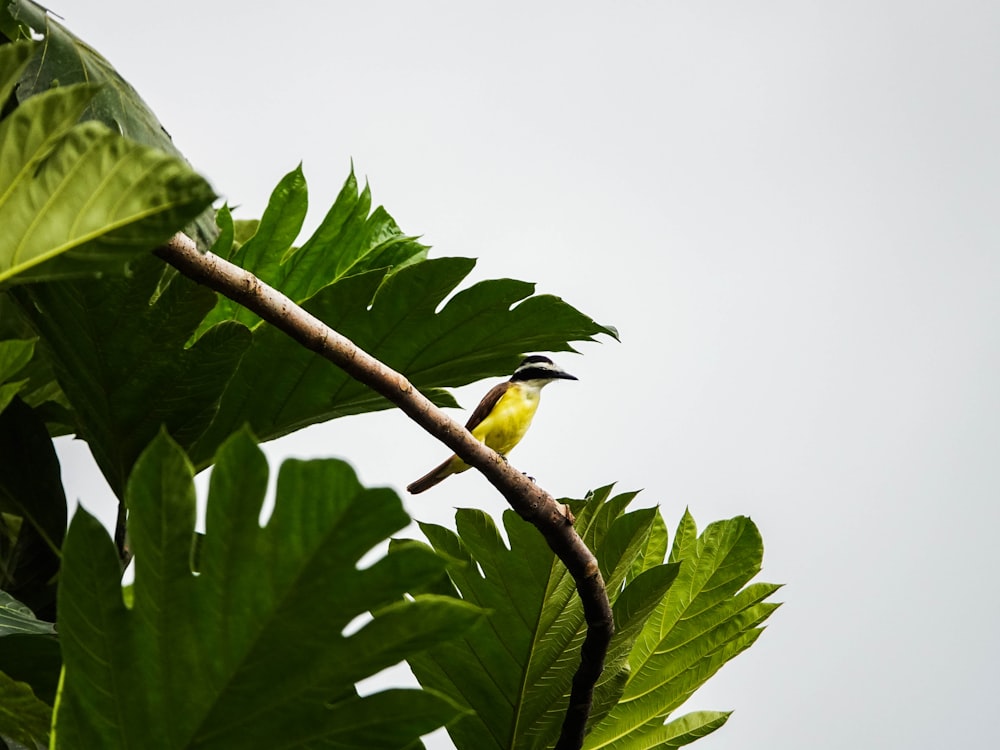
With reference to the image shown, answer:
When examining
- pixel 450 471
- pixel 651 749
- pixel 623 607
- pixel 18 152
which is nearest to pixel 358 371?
pixel 18 152

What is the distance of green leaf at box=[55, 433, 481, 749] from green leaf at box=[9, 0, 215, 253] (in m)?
0.40

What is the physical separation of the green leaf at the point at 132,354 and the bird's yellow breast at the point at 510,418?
1.67 m

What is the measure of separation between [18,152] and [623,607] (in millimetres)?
1155

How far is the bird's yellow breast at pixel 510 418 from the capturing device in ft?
11.1

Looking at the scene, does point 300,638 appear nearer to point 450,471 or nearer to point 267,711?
point 267,711

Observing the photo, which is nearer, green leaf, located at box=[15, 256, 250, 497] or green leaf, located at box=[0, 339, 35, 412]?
green leaf, located at box=[0, 339, 35, 412]

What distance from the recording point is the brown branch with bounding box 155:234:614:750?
1297 millimetres

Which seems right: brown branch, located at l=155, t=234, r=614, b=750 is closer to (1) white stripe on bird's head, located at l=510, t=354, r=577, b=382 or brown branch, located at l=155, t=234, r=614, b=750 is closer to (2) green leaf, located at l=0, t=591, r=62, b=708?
(2) green leaf, located at l=0, t=591, r=62, b=708

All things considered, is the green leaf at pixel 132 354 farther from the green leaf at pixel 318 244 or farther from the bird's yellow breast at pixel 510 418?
the bird's yellow breast at pixel 510 418

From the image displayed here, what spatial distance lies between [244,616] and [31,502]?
1.05m

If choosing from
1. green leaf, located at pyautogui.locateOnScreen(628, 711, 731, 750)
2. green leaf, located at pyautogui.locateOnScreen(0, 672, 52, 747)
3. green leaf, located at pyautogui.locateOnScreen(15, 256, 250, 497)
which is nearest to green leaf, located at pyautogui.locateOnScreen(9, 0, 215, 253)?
green leaf, located at pyautogui.locateOnScreen(15, 256, 250, 497)

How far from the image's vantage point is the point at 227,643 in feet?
3.56

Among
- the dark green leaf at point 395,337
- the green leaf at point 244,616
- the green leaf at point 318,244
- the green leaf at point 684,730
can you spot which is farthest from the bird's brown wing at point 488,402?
the green leaf at point 244,616

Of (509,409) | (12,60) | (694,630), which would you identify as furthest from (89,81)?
(509,409)
